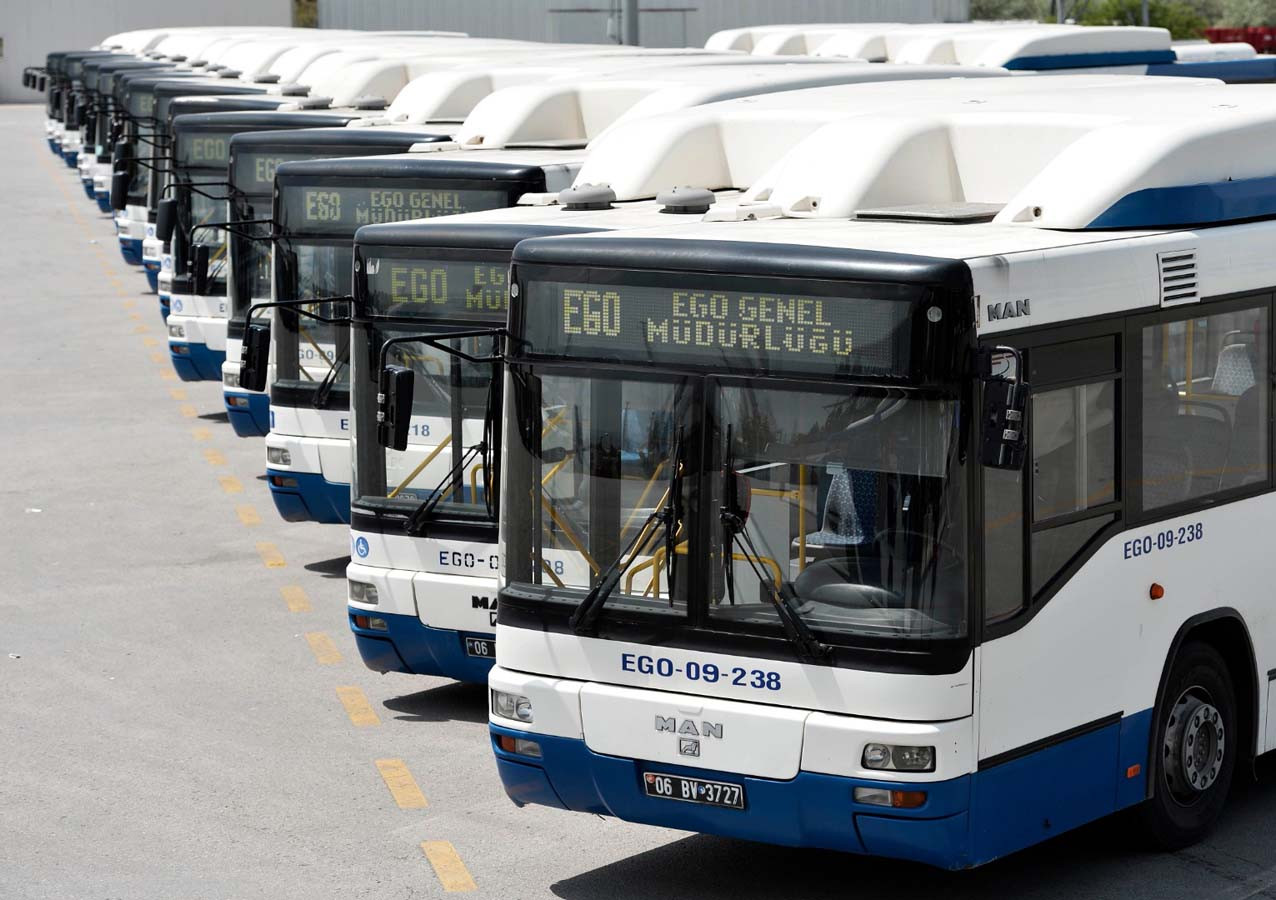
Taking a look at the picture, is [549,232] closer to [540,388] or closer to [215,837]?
[540,388]

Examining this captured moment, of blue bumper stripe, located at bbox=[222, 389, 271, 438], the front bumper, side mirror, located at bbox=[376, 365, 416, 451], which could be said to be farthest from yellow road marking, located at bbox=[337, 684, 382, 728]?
blue bumper stripe, located at bbox=[222, 389, 271, 438]

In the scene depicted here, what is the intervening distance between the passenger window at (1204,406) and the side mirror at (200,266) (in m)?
10.5

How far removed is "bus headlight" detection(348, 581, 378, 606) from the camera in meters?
10.7

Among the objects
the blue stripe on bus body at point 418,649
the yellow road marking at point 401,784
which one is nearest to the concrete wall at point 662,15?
the blue stripe on bus body at point 418,649

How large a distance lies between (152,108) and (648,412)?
20.6 metres

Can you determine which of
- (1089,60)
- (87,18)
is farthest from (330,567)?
(87,18)

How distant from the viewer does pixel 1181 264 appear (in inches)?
329

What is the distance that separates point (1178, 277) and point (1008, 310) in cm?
132

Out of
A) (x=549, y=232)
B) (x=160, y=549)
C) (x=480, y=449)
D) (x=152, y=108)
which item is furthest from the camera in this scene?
(x=152, y=108)

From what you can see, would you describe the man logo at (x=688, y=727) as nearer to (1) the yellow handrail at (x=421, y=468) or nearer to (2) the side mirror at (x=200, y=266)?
(1) the yellow handrail at (x=421, y=468)

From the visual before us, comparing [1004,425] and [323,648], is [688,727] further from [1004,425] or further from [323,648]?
[323,648]

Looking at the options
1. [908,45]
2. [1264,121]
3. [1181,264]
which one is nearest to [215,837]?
[1181,264]

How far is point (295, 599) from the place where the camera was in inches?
529

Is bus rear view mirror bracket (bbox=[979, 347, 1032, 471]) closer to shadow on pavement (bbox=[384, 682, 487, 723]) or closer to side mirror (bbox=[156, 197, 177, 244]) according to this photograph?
shadow on pavement (bbox=[384, 682, 487, 723])
